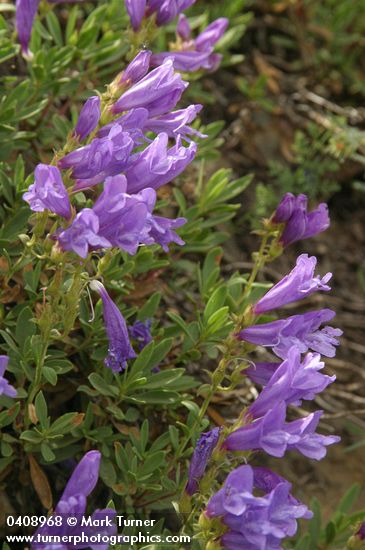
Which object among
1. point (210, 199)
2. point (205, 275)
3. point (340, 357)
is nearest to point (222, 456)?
point (205, 275)

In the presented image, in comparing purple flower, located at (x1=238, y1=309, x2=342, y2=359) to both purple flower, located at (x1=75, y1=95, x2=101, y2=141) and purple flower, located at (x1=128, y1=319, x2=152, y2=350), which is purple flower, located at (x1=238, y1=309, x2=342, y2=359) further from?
purple flower, located at (x1=75, y1=95, x2=101, y2=141)

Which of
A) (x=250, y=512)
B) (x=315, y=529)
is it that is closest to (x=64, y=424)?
(x=250, y=512)

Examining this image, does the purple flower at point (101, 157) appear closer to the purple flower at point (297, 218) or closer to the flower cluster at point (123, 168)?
the flower cluster at point (123, 168)

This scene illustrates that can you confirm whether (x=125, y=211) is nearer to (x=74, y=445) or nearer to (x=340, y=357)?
(x=74, y=445)

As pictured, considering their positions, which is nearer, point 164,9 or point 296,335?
point 296,335

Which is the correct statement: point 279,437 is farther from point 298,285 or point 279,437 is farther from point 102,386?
point 102,386
